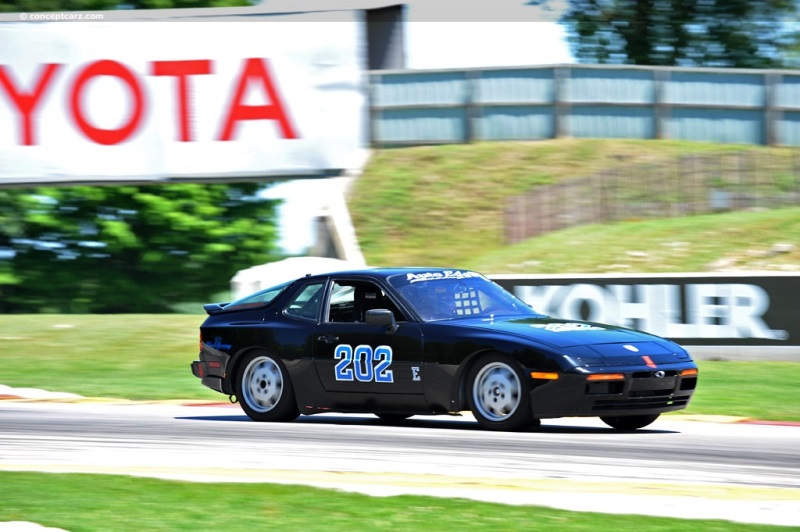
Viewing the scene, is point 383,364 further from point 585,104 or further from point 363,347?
point 585,104

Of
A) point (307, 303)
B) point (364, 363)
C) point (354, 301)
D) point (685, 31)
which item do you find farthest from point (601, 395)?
point (685, 31)

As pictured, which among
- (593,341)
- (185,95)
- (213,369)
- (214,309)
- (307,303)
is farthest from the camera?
(185,95)

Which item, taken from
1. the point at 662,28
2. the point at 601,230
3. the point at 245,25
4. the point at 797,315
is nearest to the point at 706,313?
the point at 797,315

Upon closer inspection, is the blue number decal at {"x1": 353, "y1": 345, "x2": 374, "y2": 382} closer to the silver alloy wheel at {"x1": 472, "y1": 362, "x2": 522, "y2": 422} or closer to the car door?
the car door

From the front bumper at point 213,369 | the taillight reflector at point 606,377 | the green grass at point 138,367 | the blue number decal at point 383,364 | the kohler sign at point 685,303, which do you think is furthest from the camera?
the kohler sign at point 685,303

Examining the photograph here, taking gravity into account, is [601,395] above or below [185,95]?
below

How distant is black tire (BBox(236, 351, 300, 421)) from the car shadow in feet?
0.42

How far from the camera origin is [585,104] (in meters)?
41.4

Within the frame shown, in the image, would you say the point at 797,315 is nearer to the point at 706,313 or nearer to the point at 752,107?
the point at 706,313

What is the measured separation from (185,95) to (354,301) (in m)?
15.6

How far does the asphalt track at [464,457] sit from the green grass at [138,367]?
2105mm

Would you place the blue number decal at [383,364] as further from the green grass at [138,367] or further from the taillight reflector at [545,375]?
the green grass at [138,367]

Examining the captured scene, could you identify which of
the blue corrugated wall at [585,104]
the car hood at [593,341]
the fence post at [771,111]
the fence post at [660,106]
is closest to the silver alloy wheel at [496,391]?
the car hood at [593,341]

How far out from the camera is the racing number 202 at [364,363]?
1121 cm
